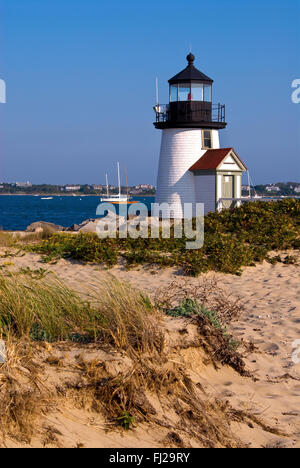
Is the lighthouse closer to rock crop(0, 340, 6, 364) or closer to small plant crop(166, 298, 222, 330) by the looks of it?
small plant crop(166, 298, 222, 330)

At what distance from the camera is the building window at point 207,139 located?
81.0ft

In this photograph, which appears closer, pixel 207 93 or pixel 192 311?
pixel 192 311

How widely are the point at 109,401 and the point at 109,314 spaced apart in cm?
121

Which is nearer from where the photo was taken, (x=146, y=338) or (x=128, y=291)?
(x=146, y=338)

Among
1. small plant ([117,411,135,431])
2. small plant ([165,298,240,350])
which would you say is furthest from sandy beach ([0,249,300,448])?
→ small plant ([165,298,240,350])

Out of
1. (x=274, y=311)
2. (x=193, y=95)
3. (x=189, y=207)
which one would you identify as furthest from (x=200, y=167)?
(x=274, y=311)

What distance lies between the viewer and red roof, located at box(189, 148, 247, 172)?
2347 cm

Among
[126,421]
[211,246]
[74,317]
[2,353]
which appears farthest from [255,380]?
[211,246]

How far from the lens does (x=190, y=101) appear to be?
2403cm

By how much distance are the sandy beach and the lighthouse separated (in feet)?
43.3

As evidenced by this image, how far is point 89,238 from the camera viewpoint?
48.5 ft

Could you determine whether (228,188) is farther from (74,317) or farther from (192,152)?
(74,317)

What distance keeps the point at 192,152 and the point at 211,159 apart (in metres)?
1.05

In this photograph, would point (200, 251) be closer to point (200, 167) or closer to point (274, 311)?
point (274, 311)
